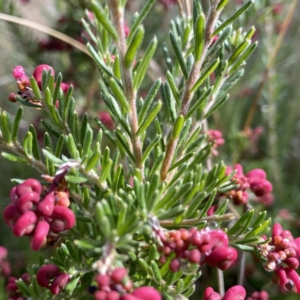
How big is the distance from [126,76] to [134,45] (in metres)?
0.04

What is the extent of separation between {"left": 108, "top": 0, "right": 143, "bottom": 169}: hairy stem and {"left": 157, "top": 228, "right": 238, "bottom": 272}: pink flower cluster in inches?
5.0

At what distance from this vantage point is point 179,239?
0.34 metres

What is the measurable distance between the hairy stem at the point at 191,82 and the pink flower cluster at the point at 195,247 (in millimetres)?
138

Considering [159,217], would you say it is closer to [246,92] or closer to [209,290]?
[209,290]

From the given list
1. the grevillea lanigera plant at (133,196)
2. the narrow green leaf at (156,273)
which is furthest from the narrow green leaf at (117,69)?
the narrow green leaf at (156,273)

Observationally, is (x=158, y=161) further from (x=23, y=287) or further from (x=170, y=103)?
(x=23, y=287)

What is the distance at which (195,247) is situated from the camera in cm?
36

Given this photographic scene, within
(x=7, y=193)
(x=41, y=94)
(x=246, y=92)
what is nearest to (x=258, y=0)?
(x=246, y=92)

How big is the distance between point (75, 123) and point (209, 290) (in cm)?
26

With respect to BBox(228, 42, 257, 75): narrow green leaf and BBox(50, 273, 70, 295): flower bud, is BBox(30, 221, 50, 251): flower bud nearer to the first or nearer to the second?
BBox(50, 273, 70, 295): flower bud

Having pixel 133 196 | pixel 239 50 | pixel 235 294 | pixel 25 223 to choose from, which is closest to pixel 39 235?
pixel 25 223

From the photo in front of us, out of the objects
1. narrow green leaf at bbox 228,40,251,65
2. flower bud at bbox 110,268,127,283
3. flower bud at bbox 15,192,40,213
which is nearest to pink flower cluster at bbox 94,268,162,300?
flower bud at bbox 110,268,127,283

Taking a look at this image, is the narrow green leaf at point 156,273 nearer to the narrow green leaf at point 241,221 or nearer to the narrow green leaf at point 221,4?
the narrow green leaf at point 241,221

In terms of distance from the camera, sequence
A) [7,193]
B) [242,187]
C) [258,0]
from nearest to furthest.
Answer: [242,187], [258,0], [7,193]
